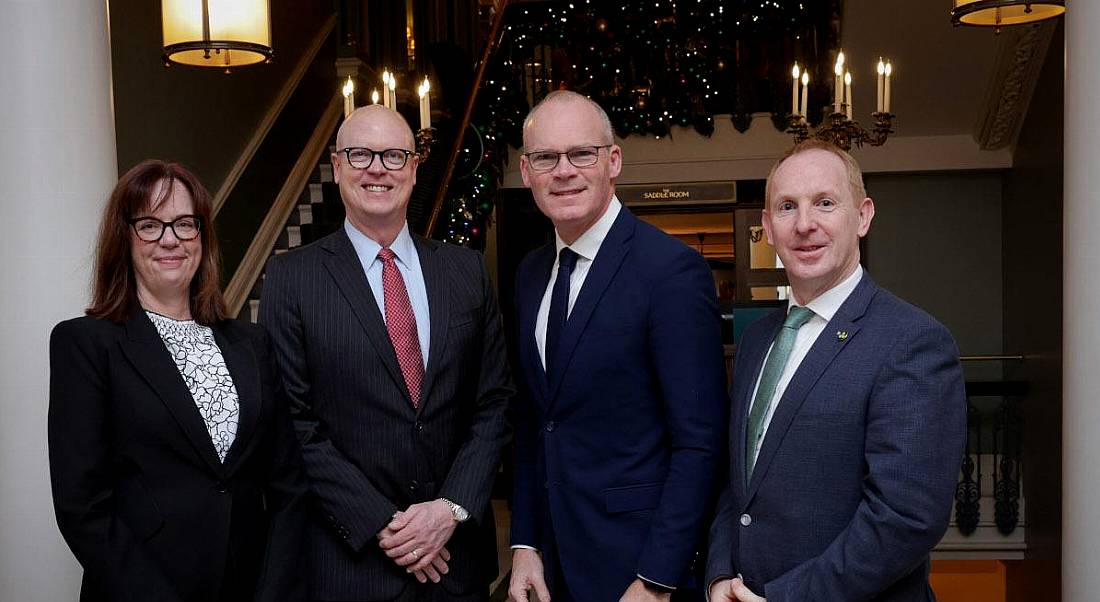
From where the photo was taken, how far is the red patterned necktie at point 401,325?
8.26 feet

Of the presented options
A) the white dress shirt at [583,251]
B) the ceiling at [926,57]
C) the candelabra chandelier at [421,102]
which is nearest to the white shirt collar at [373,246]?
the white dress shirt at [583,251]

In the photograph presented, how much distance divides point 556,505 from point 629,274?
0.57 m

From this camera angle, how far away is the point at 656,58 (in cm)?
878

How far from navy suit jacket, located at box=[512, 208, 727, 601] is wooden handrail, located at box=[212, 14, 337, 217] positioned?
555 centimetres

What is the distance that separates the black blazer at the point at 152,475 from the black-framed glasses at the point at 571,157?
2.56 ft

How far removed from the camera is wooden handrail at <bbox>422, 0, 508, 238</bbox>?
6387 mm

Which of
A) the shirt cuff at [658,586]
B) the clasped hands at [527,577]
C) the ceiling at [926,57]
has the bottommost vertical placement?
the clasped hands at [527,577]

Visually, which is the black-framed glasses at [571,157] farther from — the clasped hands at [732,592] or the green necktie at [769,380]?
the clasped hands at [732,592]

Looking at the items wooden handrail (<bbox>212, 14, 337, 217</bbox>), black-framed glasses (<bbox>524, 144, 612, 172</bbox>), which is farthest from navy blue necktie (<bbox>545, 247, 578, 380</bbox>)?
wooden handrail (<bbox>212, 14, 337, 217</bbox>)

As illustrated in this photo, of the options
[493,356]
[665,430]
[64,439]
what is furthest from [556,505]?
[64,439]

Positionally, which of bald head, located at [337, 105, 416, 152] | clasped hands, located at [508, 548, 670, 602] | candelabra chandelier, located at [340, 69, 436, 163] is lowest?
clasped hands, located at [508, 548, 670, 602]

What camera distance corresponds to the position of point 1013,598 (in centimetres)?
937

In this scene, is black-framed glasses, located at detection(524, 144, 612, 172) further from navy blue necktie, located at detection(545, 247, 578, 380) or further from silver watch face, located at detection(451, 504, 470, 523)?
silver watch face, located at detection(451, 504, 470, 523)

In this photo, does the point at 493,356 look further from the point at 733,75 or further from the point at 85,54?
the point at 733,75
